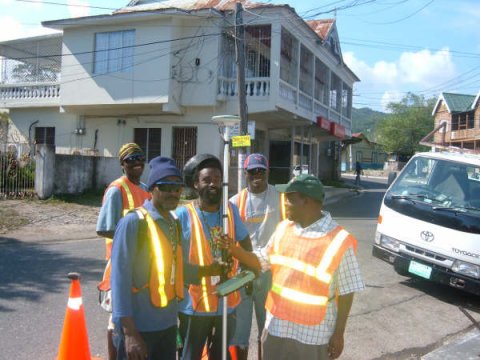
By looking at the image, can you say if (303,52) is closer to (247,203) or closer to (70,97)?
(70,97)

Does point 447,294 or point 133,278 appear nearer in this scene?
point 133,278

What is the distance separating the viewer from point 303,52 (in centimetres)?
1964

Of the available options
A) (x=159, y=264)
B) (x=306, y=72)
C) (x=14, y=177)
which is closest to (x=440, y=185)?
(x=159, y=264)

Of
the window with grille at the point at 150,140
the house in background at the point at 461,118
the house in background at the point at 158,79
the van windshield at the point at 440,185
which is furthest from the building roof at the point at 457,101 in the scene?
the van windshield at the point at 440,185

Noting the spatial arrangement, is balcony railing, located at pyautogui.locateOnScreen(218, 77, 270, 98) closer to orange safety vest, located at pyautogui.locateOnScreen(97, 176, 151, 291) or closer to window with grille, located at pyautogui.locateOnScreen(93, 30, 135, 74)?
window with grille, located at pyautogui.locateOnScreen(93, 30, 135, 74)

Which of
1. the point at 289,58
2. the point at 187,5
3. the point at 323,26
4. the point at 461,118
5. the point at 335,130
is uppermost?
the point at 323,26

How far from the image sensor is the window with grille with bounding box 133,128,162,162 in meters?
17.8

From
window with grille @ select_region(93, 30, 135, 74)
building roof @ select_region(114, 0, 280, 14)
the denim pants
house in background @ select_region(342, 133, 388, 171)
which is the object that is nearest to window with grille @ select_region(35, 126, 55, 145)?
window with grille @ select_region(93, 30, 135, 74)

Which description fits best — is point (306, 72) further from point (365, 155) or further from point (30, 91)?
point (365, 155)

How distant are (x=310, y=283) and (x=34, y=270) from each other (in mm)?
5645

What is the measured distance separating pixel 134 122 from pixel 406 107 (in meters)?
61.6

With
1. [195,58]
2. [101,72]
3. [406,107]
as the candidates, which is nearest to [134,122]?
[101,72]

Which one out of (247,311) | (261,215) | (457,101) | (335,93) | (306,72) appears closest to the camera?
(247,311)

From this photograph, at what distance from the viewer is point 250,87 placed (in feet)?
54.2
